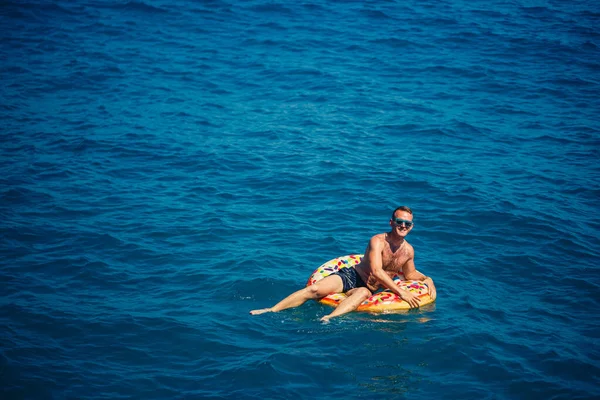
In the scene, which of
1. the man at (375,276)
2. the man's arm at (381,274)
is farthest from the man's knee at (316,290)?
the man's arm at (381,274)

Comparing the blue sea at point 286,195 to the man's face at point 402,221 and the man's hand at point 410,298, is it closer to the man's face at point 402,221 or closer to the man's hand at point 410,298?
the man's hand at point 410,298

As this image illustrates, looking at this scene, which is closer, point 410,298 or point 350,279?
point 410,298

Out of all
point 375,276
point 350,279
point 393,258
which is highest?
point 393,258

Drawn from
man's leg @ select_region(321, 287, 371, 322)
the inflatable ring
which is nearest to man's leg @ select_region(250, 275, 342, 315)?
the inflatable ring

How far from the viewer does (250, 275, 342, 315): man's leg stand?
834cm

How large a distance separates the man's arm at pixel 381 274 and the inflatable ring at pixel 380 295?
0.09m

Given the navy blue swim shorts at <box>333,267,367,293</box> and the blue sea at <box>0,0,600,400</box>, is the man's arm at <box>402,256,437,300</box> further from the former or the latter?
the navy blue swim shorts at <box>333,267,367,293</box>

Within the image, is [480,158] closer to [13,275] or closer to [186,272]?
[186,272]

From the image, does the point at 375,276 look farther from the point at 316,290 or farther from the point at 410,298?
the point at 316,290

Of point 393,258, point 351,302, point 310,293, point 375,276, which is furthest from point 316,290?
point 393,258

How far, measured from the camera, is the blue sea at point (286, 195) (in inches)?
291

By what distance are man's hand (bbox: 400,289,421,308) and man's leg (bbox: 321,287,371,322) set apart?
1.57ft

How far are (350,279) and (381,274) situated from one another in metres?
0.60

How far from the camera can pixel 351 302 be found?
8219mm
